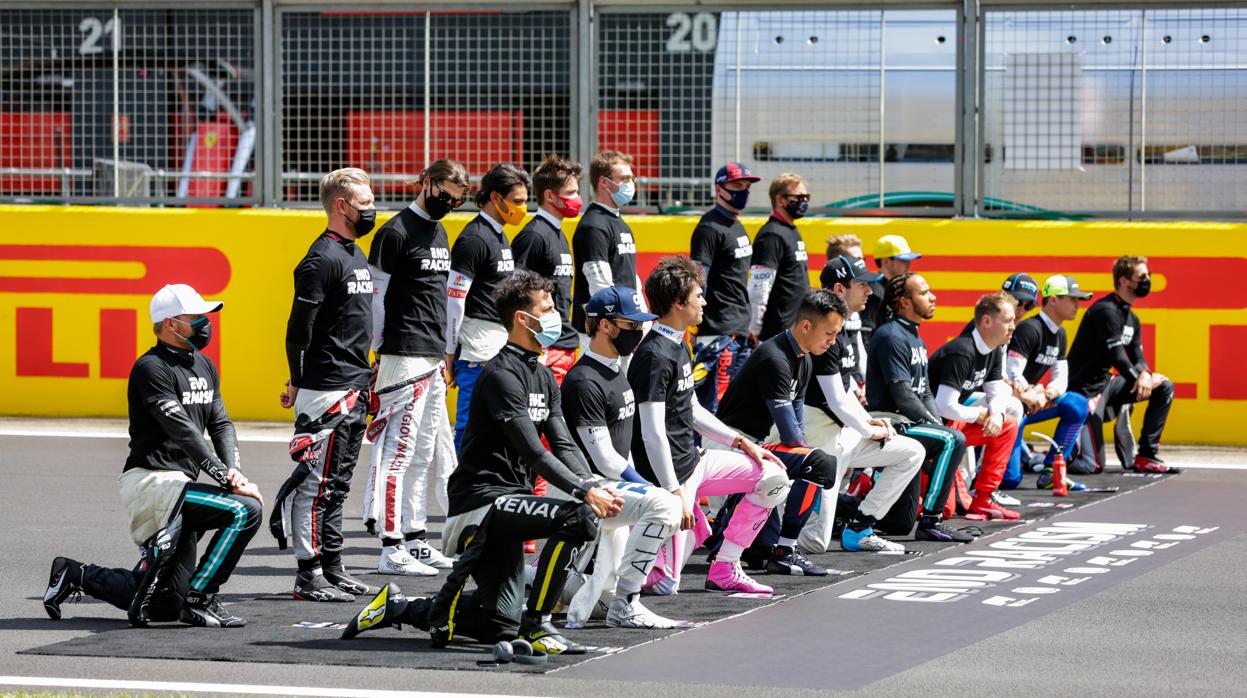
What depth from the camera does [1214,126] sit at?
14.6 m

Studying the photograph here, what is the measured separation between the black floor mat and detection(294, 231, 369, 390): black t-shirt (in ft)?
3.42

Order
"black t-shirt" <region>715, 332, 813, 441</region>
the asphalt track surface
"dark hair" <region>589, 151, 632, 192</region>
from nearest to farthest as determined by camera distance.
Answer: the asphalt track surface
"black t-shirt" <region>715, 332, 813, 441</region>
"dark hair" <region>589, 151, 632, 192</region>

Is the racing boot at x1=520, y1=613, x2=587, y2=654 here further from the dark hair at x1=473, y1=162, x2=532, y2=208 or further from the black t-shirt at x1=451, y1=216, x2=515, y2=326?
the dark hair at x1=473, y1=162, x2=532, y2=208

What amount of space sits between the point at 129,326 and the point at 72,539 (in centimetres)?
544

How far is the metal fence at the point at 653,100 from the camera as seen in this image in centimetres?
1471

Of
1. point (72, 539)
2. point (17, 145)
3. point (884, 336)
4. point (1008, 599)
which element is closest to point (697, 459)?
point (1008, 599)

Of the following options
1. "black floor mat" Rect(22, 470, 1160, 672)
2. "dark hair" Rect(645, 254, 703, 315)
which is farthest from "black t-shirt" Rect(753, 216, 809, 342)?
"dark hair" Rect(645, 254, 703, 315)

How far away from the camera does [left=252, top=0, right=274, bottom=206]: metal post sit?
51.6ft

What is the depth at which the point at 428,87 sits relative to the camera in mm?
15578

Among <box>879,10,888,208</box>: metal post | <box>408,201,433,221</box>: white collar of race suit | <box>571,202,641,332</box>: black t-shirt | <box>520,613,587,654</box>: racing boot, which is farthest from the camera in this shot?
<box>879,10,888,208</box>: metal post

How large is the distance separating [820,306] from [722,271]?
2.33 meters

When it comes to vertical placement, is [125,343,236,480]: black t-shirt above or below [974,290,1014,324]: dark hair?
below

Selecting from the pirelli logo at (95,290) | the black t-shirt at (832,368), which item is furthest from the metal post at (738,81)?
the black t-shirt at (832,368)

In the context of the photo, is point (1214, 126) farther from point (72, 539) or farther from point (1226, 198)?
point (72, 539)
